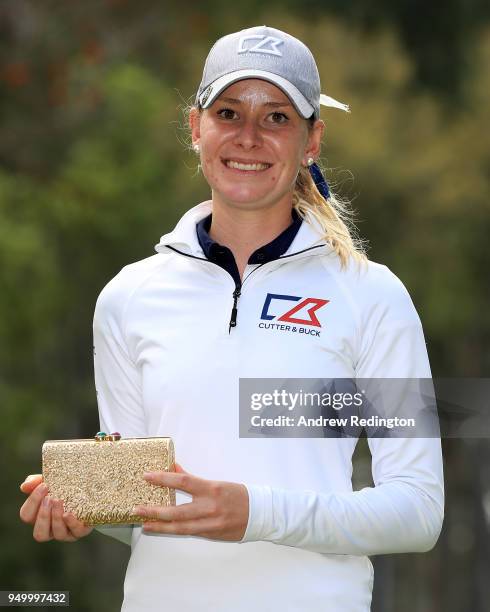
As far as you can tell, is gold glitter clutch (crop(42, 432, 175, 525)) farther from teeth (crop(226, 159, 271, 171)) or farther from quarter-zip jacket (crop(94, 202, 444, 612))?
teeth (crop(226, 159, 271, 171))

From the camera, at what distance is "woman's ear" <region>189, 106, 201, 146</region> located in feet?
11.0

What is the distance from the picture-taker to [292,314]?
3.11m

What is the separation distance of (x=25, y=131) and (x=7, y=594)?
11.6 metres

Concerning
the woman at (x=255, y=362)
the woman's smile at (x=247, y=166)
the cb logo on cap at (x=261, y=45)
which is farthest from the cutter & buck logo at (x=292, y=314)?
the cb logo on cap at (x=261, y=45)

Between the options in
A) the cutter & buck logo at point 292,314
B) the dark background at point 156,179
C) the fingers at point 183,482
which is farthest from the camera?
the dark background at point 156,179

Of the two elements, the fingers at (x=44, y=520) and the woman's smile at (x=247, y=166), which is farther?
the woman's smile at (x=247, y=166)

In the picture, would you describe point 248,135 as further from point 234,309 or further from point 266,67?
point 234,309

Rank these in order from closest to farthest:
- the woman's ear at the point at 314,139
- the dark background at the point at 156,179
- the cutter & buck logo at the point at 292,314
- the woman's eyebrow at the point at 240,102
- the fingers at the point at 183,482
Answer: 1. the fingers at the point at 183,482
2. the cutter & buck logo at the point at 292,314
3. the woman's eyebrow at the point at 240,102
4. the woman's ear at the point at 314,139
5. the dark background at the point at 156,179

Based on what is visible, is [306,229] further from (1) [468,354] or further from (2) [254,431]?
(1) [468,354]

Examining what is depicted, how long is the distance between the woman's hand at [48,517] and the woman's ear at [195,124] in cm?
90

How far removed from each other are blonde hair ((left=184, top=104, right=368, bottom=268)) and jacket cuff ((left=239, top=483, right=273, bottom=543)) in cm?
60

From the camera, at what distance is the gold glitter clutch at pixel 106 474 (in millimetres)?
2871

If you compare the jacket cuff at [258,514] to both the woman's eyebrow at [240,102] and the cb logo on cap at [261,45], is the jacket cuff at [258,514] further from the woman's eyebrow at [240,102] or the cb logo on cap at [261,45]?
the cb logo on cap at [261,45]

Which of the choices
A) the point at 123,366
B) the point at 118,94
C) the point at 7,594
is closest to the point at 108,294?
the point at 123,366
